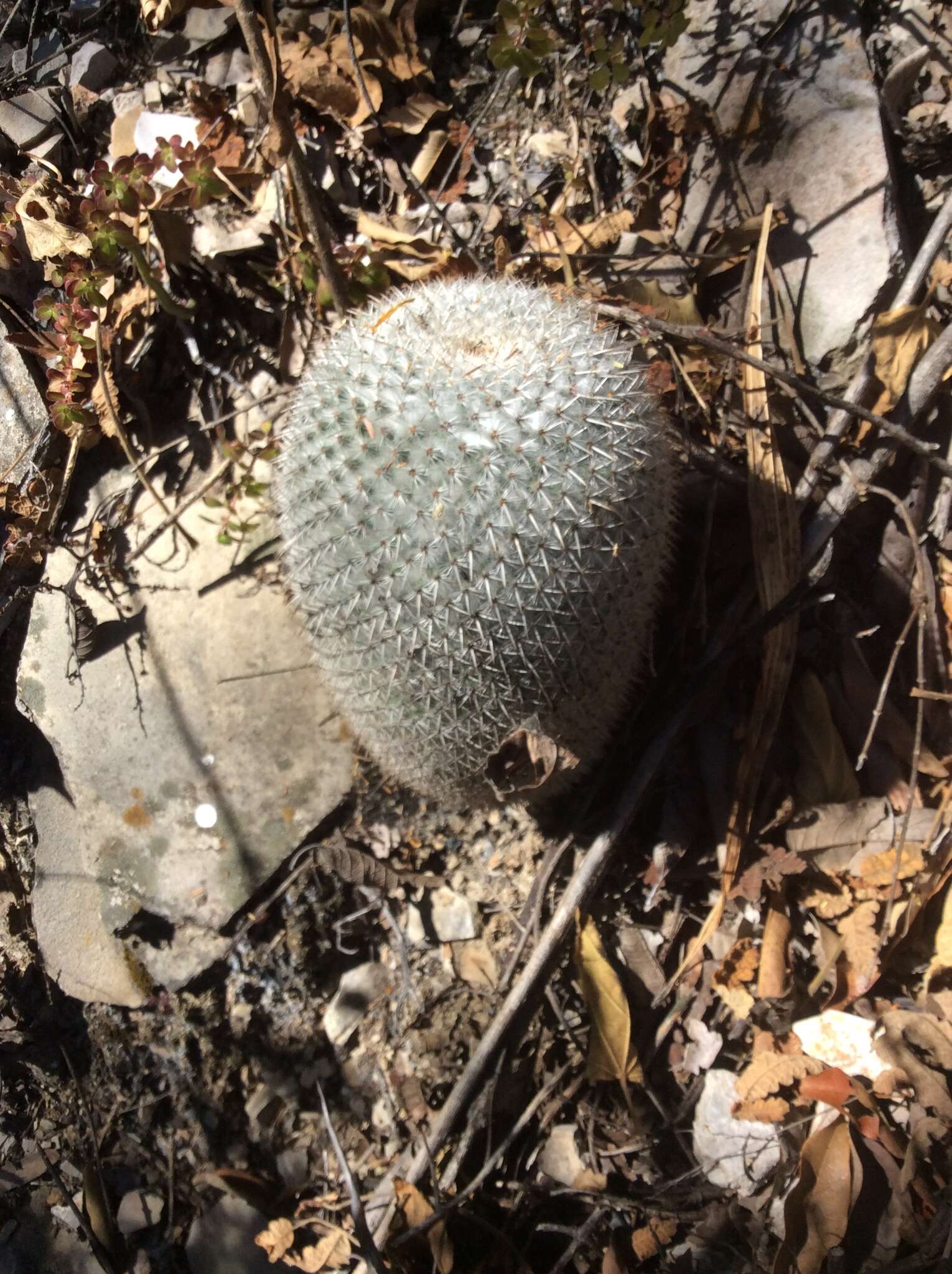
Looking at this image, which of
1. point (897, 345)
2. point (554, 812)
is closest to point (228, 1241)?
point (554, 812)

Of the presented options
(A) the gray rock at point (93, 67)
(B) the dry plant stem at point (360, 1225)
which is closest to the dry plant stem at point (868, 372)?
(B) the dry plant stem at point (360, 1225)

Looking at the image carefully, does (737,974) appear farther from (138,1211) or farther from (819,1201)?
(138,1211)

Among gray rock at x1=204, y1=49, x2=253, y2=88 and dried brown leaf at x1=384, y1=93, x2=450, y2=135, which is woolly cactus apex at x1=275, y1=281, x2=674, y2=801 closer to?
dried brown leaf at x1=384, y1=93, x2=450, y2=135

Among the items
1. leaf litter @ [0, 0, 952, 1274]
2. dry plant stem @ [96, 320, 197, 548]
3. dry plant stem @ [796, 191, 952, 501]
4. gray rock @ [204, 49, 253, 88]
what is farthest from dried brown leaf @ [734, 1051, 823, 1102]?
gray rock @ [204, 49, 253, 88]

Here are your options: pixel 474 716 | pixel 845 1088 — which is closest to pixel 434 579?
pixel 474 716

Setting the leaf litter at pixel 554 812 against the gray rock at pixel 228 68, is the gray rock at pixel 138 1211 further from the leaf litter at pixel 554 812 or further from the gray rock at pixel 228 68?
the gray rock at pixel 228 68

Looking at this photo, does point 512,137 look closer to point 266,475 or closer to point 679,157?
point 679,157
